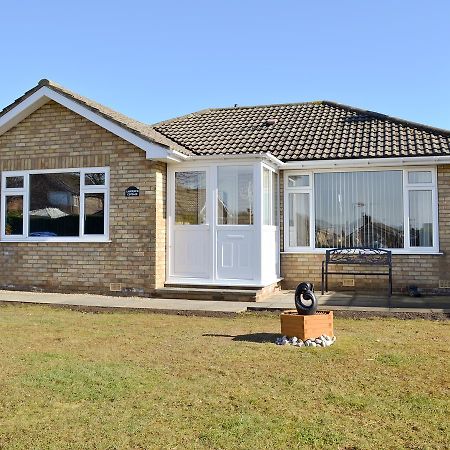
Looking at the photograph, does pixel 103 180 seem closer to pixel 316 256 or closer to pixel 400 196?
pixel 316 256

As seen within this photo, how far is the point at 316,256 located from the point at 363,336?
19.3ft

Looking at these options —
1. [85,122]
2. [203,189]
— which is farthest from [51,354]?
[85,122]

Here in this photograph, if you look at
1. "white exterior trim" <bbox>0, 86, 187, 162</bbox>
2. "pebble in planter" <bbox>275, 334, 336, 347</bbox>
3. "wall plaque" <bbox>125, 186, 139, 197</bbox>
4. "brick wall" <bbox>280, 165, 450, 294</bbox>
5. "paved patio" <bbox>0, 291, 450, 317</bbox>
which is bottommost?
"pebble in planter" <bbox>275, 334, 336, 347</bbox>

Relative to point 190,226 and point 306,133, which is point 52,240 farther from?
point 306,133

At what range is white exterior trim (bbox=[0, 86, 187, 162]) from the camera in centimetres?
1148

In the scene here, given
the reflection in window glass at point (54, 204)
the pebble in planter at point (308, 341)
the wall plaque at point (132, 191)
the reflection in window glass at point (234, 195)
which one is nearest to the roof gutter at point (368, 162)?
the reflection in window glass at point (234, 195)

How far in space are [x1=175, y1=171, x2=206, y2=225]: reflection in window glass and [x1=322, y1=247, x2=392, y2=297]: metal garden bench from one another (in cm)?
310

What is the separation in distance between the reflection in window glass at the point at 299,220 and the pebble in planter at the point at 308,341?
6.50m

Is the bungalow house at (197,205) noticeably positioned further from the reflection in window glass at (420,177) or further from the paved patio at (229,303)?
the paved patio at (229,303)

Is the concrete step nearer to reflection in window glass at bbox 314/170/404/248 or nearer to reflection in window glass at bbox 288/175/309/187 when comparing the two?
reflection in window glass at bbox 314/170/404/248

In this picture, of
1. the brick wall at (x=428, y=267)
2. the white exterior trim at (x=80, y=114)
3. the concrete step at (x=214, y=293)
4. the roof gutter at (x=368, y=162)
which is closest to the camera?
the concrete step at (x=214, y=293)

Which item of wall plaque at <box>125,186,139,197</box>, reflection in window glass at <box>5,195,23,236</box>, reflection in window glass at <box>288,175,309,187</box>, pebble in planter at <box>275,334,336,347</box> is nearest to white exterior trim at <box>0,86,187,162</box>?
wall plaque at <box>125,186,139,197</box>

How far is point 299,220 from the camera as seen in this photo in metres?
13.3

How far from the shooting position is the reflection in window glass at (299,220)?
43.5ft
